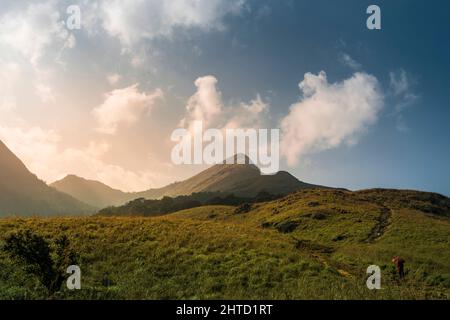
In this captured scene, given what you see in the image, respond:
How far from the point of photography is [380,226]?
202ft

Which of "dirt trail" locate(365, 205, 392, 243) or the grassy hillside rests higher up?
"dirt trail" locate(365, 205, 392, 243)

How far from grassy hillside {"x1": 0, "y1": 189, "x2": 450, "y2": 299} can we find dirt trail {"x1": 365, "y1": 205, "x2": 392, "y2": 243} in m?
0.19

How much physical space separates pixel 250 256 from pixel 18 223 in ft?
68.4

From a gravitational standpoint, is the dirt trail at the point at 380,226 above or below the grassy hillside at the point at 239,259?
above

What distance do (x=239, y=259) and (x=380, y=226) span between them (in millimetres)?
40480

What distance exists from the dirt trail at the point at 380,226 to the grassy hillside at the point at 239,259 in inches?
7.5

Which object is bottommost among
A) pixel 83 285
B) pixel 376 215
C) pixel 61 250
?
pixel 83 285

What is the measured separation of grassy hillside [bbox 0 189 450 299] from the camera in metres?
19.5

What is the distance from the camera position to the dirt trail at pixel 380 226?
181 feet

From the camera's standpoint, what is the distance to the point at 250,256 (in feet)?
95.5

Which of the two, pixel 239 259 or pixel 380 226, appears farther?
pixel 380 226
